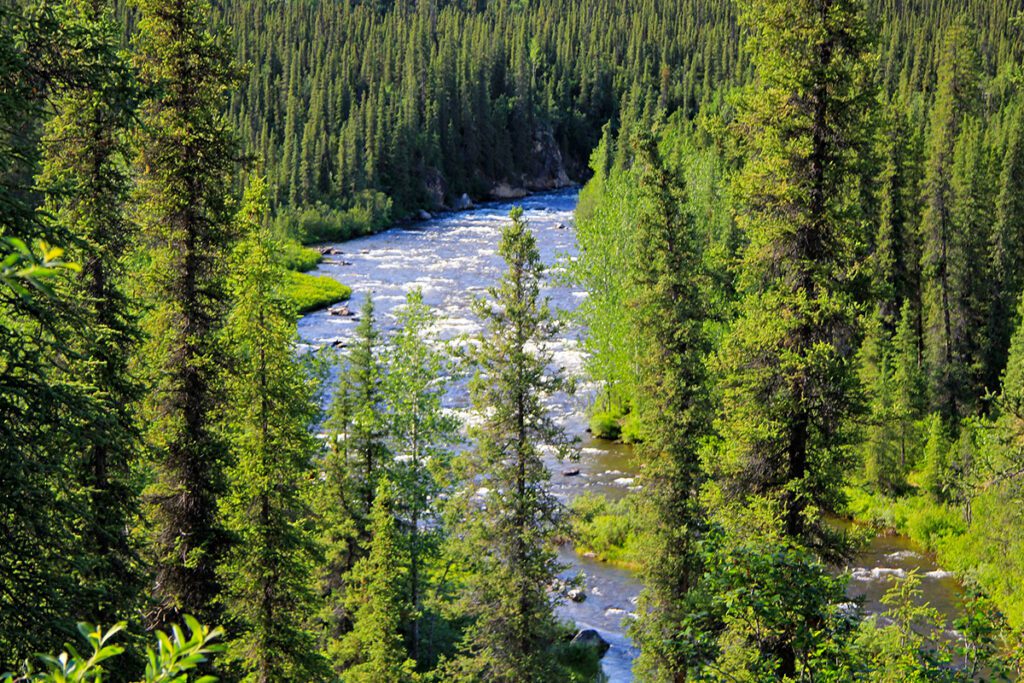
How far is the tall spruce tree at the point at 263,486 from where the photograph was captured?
54.0 ft

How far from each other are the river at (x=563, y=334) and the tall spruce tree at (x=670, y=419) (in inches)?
76.5

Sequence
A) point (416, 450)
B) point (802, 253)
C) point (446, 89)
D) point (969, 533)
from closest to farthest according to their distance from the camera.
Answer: point (802, 253) → point (416, 450) → point (969, 533) → point (446, 89)

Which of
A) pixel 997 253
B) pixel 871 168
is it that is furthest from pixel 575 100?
pixel 871 168

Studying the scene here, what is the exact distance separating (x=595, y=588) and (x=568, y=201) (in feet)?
297

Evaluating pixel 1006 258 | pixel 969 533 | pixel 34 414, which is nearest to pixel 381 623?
pixel 34 414

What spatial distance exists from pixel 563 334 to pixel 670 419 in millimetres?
34993

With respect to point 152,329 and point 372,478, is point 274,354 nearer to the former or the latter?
point 152,329

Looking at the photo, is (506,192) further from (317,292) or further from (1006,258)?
(1006,258)

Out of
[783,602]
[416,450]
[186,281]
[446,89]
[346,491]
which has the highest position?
[446,89]

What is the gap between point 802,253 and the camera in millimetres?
15719

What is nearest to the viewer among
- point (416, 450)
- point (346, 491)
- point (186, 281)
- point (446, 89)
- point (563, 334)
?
point (186, 281)

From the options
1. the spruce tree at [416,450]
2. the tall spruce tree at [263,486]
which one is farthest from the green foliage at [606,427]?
the tall spruce tree at [263,486]

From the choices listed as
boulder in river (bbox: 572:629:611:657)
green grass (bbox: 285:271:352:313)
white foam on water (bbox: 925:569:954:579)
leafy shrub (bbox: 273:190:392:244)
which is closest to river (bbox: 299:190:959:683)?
white foam on water (bbox: 925:569:954:579)

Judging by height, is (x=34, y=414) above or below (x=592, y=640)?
above
